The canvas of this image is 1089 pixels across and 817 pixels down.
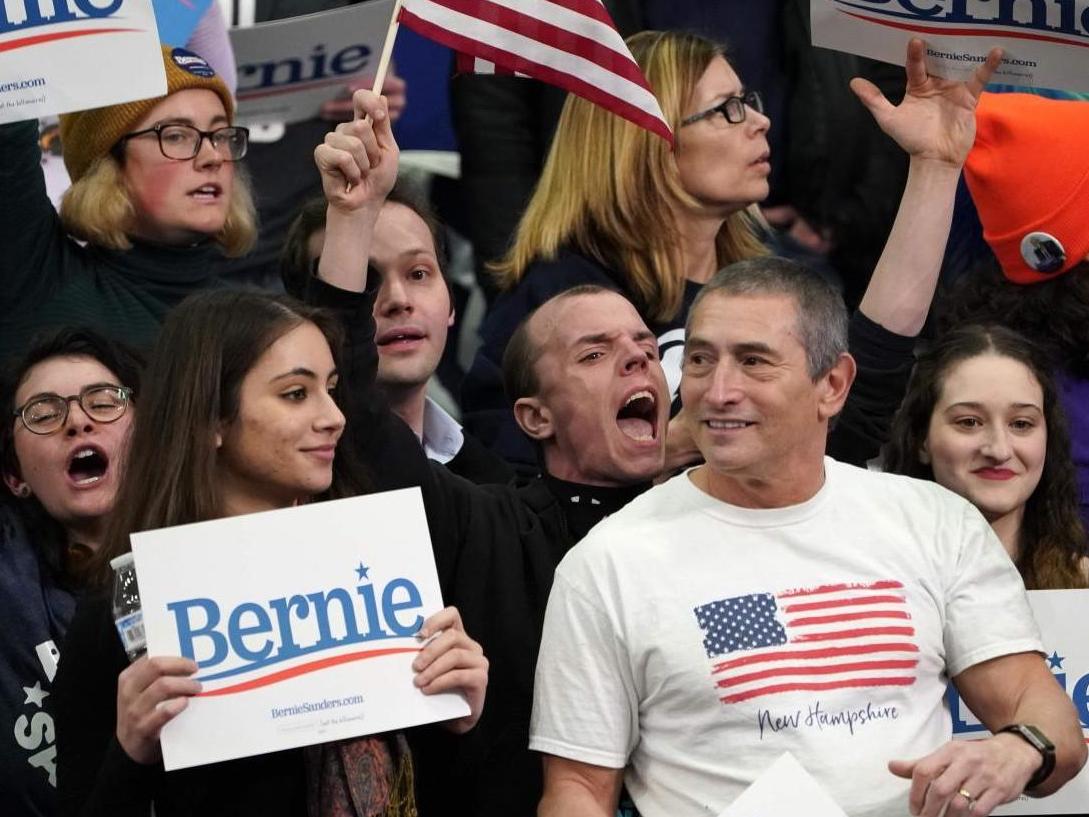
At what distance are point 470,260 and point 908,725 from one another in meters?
3.04

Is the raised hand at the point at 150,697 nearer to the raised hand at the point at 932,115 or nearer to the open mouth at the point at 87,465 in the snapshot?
the open mouth at the point at 87,465

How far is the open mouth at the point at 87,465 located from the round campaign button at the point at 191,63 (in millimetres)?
1201

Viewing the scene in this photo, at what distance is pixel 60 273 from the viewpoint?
5.39 metres

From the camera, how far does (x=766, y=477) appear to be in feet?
13.4

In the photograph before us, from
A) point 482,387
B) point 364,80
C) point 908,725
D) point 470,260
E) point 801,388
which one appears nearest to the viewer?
point 908,725

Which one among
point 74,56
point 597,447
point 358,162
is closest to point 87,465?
point 74,56

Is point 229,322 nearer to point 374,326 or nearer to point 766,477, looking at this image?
point 374,326

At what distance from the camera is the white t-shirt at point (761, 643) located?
12.7 feet

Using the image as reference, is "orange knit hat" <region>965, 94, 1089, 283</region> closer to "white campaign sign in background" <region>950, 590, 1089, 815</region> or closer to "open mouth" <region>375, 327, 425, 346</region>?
"white campaign sign in background" <region>950, 590, 1089, 815</region>

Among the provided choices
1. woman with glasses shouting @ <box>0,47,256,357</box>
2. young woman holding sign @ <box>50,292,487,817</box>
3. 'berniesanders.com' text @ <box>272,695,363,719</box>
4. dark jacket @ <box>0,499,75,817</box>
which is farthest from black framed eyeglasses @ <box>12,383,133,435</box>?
'berniesanders.com' text @ <box>272,695,363,719</box>

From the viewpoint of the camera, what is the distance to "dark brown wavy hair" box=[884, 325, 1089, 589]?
4941 millimetres

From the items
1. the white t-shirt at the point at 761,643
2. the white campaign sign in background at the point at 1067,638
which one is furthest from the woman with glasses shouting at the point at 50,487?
the white campaign sign in background at the point at 1067,638

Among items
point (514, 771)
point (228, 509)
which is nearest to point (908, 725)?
point (514, 771)

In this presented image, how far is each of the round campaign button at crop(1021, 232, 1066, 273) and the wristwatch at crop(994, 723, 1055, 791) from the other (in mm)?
1972
